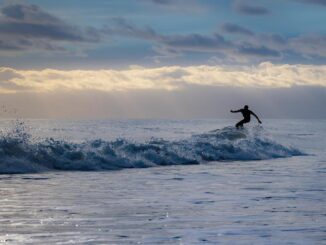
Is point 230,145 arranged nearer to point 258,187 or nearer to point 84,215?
point 258,187

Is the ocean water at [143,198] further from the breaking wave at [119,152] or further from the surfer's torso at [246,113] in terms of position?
the surfer's torso at [246,113]

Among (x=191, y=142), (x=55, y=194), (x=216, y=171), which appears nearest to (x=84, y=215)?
(x=55, y=194)

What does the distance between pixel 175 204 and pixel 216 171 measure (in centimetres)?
884

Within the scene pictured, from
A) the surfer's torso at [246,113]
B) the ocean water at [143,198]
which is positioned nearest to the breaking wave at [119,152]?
the ocean water at [143,198]

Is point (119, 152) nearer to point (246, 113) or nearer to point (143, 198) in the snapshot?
point (246, 113)

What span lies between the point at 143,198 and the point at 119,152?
37.2 ft

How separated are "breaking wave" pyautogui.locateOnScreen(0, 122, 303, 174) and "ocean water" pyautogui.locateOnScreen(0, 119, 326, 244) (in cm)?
5

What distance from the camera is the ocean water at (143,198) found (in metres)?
8.42

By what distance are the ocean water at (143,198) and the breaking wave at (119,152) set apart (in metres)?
0.05

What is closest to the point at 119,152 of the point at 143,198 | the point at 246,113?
the point at 246,113

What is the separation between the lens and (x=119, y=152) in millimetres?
23516

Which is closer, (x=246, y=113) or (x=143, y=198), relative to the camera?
(x=143, y=198)

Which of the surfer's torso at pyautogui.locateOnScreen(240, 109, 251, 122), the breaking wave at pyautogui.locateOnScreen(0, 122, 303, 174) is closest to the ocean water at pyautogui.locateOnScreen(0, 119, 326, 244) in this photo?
the breaking wave at pyautogui.locateOnScreen(0, 122, 303, 174)

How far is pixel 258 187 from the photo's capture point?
577 inches
